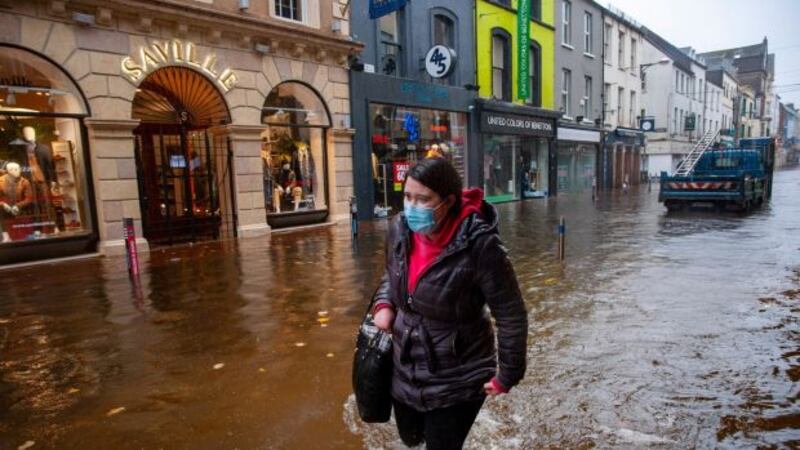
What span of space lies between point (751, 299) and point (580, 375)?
3545mm

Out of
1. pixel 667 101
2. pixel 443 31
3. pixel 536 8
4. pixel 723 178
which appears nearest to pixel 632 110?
pixel 667 101

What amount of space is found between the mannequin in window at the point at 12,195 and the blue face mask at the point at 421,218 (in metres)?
10.3

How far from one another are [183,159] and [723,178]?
16.4 meters

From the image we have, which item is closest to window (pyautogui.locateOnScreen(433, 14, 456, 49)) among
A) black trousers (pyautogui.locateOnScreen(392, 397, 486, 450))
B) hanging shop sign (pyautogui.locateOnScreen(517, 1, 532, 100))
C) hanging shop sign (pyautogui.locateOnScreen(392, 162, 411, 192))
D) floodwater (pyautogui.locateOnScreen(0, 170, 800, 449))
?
hanging shop sign (pyautogui.locateOnScreen(517, 1, 532, 100))

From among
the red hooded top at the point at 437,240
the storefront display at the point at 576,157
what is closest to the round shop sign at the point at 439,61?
the storefront display at the point at 576,157

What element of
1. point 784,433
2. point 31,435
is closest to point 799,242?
point 784,433

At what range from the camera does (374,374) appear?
224 centimetres

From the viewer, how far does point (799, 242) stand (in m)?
10.3

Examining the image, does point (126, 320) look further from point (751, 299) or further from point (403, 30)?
point (403, 30)

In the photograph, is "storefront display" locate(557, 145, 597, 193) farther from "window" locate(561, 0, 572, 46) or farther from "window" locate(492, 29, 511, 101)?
"window" locate(492, 29, 511, 101)

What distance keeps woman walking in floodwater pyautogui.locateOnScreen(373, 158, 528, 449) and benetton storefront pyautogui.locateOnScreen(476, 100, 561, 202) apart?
1841 centimetres

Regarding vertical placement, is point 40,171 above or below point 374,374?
above

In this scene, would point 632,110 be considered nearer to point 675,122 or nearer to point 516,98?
point 675,122

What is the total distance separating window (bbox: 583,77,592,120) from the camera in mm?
28228
